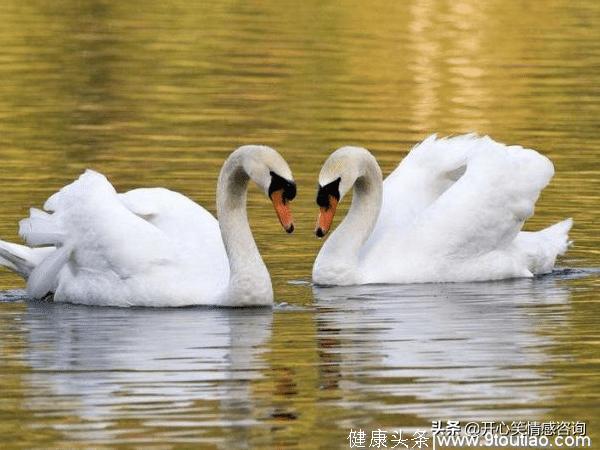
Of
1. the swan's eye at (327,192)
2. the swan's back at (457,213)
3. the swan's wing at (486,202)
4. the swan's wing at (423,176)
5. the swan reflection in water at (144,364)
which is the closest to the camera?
the swan reflection in water at (144,364)

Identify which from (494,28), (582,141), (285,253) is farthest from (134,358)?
(494,28)

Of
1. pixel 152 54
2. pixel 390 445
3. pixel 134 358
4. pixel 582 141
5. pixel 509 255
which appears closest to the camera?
pixel 390 445

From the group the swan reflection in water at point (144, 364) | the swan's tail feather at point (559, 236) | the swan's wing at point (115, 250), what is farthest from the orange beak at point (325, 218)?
the swan's tail feather at point (559, 236)

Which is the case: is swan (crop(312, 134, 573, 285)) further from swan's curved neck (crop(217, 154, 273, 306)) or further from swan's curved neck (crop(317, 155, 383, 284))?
swan's curved neck (crop(217, 154, 273, 306))

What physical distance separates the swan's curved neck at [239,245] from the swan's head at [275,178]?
23 centimetres

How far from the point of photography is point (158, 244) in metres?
14.9

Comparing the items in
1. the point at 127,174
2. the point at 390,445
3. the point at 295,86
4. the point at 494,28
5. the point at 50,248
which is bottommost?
the point at 494,28

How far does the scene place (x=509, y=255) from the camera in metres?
17.0

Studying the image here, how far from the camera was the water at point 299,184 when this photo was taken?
11688 millimetres

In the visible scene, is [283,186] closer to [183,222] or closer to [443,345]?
[183,222]

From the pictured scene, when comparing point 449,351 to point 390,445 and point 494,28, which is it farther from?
point 494,28

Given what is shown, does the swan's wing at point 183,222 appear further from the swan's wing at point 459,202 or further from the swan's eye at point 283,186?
the swan's wing at point 459,202

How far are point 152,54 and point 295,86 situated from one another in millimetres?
4477

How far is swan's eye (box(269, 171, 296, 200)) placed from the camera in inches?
566
